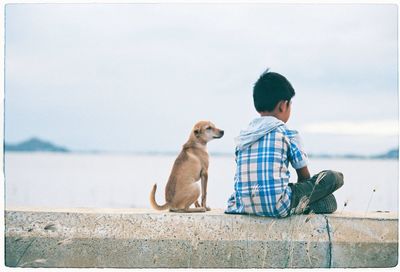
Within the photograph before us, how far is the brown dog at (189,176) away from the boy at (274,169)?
0.46 meters

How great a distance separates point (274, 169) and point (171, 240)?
953 millimetres

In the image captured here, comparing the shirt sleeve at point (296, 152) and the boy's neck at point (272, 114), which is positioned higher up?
the boy's neck at point (272, 114)

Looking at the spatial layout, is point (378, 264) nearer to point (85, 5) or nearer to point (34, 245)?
point (34, 245)

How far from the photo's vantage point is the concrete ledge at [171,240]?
15.5 ft

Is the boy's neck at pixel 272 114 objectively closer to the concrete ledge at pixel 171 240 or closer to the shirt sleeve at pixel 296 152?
the shirt sleeve at pixel 296 152

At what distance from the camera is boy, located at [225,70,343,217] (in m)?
4.74

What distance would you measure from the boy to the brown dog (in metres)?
0.46

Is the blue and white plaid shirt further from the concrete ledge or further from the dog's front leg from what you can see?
the dog's front leg

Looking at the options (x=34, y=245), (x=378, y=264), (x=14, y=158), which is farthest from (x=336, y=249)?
(x=14, y=158)

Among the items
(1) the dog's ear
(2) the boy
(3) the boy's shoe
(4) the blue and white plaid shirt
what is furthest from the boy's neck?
(1) the dog's ear

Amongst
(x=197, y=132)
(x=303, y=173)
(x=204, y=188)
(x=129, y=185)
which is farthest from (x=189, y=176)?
(x=129, y=185)

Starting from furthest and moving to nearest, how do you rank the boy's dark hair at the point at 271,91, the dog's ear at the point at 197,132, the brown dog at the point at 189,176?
the dog's ear at the point at 197,132 → the brown dog at the point at 189,176 → the boy's dark hair at the point at 271,91

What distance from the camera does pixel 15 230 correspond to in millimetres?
4773

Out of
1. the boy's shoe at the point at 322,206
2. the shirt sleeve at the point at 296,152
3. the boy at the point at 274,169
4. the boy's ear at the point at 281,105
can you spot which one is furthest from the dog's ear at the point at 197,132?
the boy's shoe at the point at 322,206
